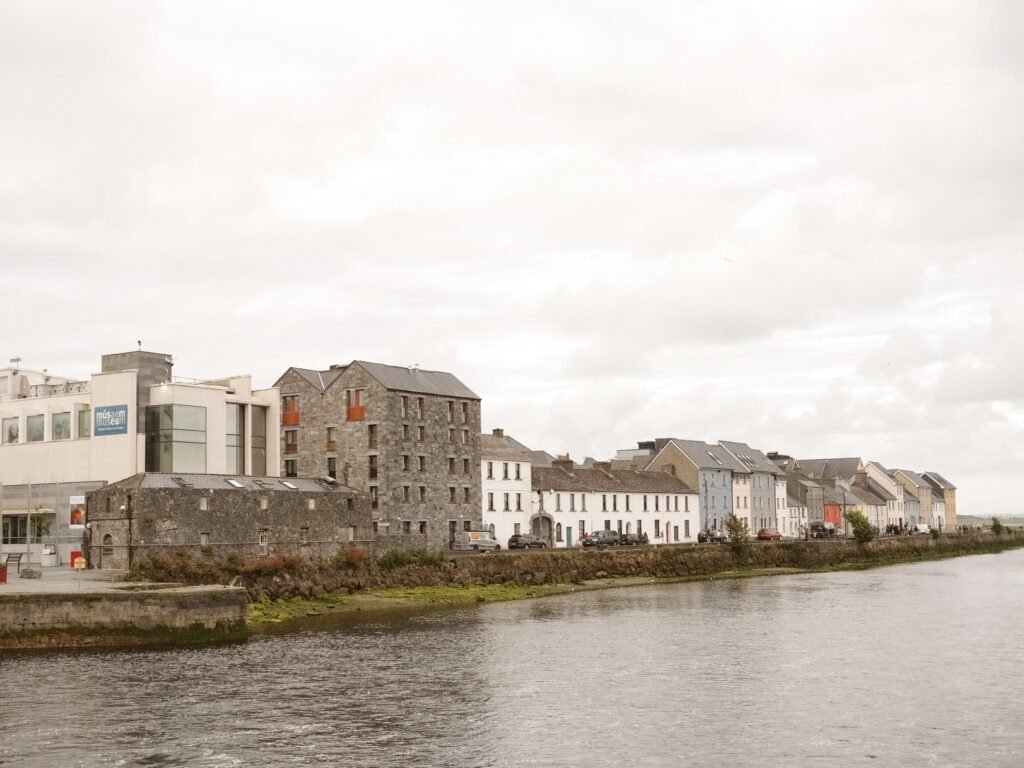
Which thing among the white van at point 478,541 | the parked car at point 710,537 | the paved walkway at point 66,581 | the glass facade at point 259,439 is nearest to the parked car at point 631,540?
the parked car at point 710,537

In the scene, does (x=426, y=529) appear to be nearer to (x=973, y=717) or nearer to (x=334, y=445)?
(x=334, y=445)

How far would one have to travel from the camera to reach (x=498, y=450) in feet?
346

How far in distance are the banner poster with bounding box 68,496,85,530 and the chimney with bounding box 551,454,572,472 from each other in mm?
52672

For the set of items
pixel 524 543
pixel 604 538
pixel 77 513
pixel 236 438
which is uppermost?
pixel 236 438

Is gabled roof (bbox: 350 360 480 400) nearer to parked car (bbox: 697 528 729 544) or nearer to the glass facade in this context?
the glass facade

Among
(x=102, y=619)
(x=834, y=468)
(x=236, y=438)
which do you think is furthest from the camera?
(x=834, y=468)

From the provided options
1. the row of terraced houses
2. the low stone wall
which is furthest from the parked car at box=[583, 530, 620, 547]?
the low stone wall

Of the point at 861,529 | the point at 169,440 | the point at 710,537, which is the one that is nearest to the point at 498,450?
the point at 710,537

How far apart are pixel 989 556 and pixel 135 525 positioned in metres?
117

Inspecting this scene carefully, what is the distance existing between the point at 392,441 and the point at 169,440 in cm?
2099

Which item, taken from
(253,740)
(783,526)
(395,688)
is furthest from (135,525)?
(783,526)

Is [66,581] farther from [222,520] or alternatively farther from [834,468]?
[834,468]

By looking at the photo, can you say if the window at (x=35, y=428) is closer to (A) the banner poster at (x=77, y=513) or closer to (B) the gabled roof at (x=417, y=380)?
(A) the banner poster at (x=77, y=513)

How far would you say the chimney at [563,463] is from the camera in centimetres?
11638
